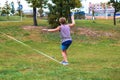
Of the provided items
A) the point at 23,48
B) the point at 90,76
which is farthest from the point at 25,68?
the point at 23,48

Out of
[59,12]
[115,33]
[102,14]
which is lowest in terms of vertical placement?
[102,14]

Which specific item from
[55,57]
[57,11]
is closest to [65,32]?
[55,57]

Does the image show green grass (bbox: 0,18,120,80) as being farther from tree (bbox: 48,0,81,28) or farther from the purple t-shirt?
tree (bbox: 48,0,81,28)

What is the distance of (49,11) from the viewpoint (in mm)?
29188

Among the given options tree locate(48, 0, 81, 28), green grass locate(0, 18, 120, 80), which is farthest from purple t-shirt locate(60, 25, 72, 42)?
tree locate(48, 0, 81, 28)

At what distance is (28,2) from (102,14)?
63028 millimetres

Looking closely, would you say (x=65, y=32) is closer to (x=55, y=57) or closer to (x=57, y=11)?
(x=55, y=57)

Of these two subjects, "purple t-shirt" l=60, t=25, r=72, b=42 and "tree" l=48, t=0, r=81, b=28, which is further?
"tree" l=48, t=0, r=81, b=28

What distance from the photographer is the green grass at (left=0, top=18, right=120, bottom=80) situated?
10461mm

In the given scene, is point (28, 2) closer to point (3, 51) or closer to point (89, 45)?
point (89, 45)

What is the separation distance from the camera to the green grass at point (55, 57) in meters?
10.5

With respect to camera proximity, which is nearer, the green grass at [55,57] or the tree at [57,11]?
the green grass at [55,57]

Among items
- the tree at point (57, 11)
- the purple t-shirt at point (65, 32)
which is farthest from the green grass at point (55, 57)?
the tree at point (57, 11)

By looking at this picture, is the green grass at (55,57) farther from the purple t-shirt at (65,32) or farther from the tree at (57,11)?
the tree at (57,11)
